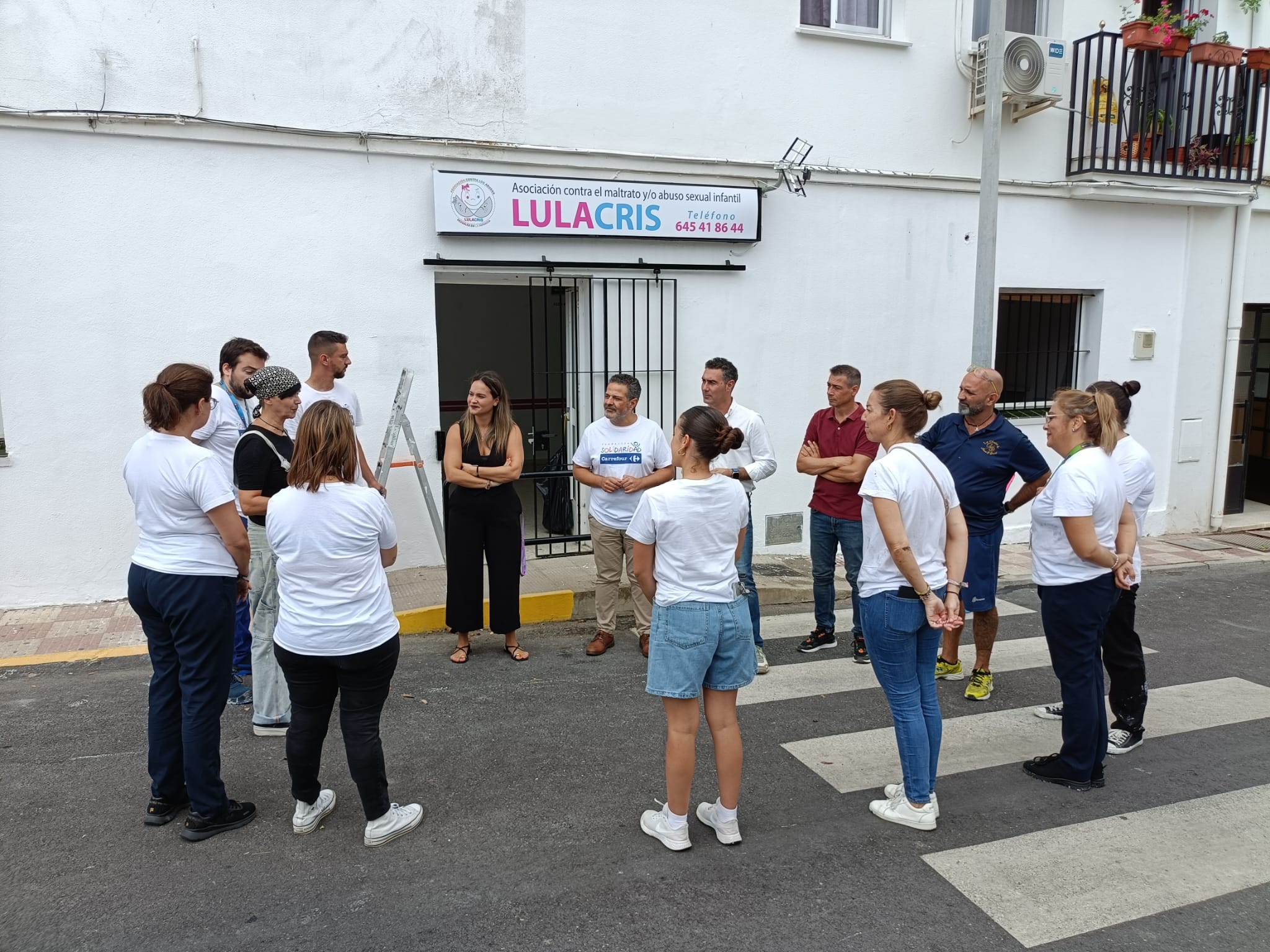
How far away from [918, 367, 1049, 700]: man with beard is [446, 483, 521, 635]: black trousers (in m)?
2.69

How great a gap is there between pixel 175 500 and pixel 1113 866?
155 inches

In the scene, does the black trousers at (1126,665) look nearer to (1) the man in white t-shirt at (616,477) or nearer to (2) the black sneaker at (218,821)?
(1) the man in white t-shirt at (616,477)

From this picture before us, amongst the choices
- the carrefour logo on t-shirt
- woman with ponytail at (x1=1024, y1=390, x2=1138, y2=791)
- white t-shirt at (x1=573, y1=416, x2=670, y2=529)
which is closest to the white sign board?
white t-shirt at (x1=573, y1=416, x2=670, y2=529)

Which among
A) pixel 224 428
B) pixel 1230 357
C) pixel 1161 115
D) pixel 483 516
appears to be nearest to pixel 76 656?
pixel 224 428

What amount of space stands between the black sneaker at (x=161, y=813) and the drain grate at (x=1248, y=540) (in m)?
10.4

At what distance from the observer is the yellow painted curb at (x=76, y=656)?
18.4ft

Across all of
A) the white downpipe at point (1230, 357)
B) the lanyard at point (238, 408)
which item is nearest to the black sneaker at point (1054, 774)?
the lanyard at point (238, 408)

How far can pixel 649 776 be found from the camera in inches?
166

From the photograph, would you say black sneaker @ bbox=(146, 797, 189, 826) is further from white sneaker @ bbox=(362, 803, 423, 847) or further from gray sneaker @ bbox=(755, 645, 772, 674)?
gray sneaker @ bbox=(755, 645, 772, 674)

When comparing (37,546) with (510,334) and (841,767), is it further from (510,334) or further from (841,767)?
(510,334)

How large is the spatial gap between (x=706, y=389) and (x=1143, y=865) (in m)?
3.27

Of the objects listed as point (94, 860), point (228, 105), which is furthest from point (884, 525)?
point (228, 105)

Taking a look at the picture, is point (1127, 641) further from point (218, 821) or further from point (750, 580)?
point (218, 821)

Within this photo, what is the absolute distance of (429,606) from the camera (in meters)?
6.64
